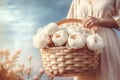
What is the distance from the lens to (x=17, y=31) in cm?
291

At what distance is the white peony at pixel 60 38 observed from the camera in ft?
3.43

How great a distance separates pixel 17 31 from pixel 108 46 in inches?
70.9

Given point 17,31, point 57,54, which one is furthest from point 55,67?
point 17,31

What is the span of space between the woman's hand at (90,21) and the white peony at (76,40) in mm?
98

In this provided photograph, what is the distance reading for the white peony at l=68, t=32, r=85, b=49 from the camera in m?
1.02

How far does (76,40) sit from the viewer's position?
1.03m

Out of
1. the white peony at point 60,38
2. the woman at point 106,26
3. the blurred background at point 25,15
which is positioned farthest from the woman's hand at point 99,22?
the blurred background at point 25,15

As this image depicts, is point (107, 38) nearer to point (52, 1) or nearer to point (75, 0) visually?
point (75, 0)

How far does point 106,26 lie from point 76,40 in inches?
8.3

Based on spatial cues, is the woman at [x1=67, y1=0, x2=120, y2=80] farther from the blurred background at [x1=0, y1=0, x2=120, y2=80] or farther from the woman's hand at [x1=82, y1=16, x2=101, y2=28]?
the blurred background at [x1=0, y1=0, x2=120, y2=80]

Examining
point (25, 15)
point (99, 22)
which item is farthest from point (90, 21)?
point (25, 15)

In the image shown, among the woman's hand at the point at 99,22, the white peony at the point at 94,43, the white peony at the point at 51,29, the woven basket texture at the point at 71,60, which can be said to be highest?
the woman's hand at the point at 99,22

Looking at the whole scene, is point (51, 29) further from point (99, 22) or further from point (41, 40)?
point (99, 22)

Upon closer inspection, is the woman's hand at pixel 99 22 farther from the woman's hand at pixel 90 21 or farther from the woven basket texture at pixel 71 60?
the woven basket texture at pixel 71 60
